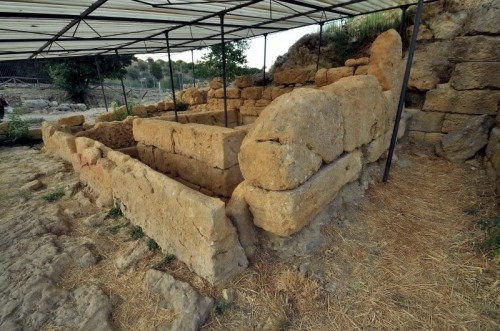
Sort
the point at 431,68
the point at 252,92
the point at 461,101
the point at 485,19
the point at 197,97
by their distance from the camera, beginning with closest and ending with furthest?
the point at 485,19 → the point at 461,101 → the point at 431,68 → the point at 252,92 → the point at 197,97

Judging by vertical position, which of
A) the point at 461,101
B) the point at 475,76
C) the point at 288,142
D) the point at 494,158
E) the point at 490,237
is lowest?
the point at 490,237

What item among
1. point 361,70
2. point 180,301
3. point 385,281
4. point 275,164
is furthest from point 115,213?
point 361,70

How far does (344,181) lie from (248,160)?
3.73ft

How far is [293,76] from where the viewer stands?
680cm

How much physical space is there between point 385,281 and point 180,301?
148cm

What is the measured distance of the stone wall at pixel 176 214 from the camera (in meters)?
1.78

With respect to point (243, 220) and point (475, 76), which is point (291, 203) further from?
point (475, 76)

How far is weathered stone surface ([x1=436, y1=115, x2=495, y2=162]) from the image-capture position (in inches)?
Result: 147

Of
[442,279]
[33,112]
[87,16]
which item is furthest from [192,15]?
[33,112]

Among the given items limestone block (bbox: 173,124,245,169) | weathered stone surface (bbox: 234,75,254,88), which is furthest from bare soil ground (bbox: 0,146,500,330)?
weathered stone surface (bbox: 234,75,254,88)

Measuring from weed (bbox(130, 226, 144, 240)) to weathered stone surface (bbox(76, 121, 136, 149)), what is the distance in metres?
2.67

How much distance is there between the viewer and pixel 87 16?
3.55 m

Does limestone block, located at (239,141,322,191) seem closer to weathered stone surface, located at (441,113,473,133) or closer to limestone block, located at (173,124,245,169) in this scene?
limestone block, located at (173,124,245,169)

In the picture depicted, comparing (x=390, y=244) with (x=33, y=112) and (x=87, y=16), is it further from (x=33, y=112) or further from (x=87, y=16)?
(x=33, y=112)
